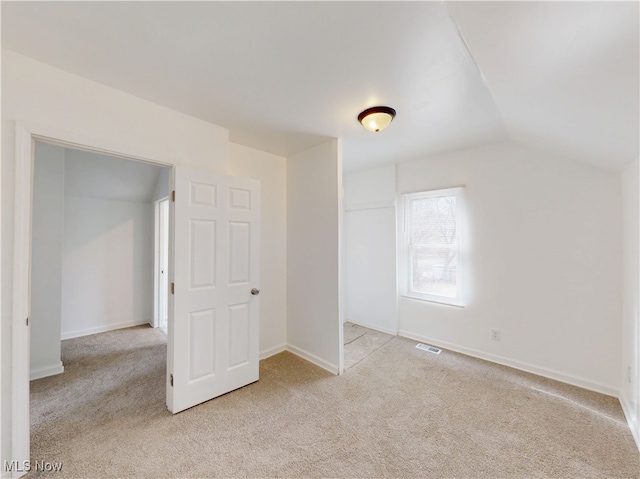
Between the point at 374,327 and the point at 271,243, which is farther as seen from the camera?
the point at 374,327

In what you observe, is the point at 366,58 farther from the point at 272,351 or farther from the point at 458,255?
the point at 272,351

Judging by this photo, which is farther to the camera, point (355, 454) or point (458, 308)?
point (458, 308)

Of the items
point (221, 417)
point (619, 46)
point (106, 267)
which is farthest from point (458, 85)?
point (106, 267)

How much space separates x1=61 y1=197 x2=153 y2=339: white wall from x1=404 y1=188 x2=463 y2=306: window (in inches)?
162

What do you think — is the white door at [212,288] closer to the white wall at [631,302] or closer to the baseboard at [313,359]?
the baseboard at [313,359]

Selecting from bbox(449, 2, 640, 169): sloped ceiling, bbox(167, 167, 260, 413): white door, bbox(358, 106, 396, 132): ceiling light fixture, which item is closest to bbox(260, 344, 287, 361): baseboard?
bbox(167, 167, 260, 413): white door

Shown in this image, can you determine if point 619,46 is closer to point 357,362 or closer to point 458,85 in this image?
point 458,85

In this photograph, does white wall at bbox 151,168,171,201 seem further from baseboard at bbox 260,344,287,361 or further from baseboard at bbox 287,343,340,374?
baseboard at bbox 287,343,340,374

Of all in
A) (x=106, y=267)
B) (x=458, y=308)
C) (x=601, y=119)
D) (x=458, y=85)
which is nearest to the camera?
(x=601, y=119)

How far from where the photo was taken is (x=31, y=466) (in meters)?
1.48

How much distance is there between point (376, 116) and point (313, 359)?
2541mm

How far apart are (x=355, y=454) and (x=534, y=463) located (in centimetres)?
107

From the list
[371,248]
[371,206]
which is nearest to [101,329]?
[371,248]

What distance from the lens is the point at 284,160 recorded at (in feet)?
10.6
